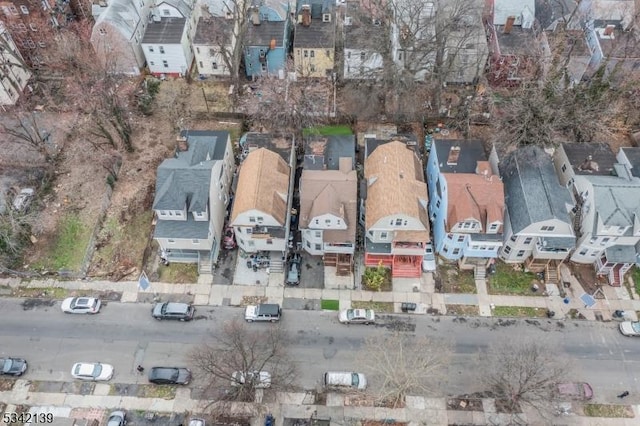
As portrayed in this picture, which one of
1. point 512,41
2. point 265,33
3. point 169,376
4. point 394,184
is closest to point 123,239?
point 169,376

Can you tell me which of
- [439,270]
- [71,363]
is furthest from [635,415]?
[71,363]

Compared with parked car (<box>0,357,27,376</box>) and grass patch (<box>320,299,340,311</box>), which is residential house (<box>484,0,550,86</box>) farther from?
parked car (<box>0,357,27,376</box>)

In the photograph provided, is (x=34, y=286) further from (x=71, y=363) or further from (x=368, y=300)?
(x=368, y=300)

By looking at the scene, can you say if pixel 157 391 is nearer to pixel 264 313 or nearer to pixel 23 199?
pixel 264 313

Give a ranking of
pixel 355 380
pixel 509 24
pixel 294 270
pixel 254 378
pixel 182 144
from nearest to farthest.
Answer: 1. pixel 254 378
2. pixel 355 380
3. pixel 294 270
4. pixel 182 144
5. pixel 509 24

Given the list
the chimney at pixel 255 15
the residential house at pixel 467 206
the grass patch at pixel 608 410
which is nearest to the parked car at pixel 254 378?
the residential house at pixel 467 206
